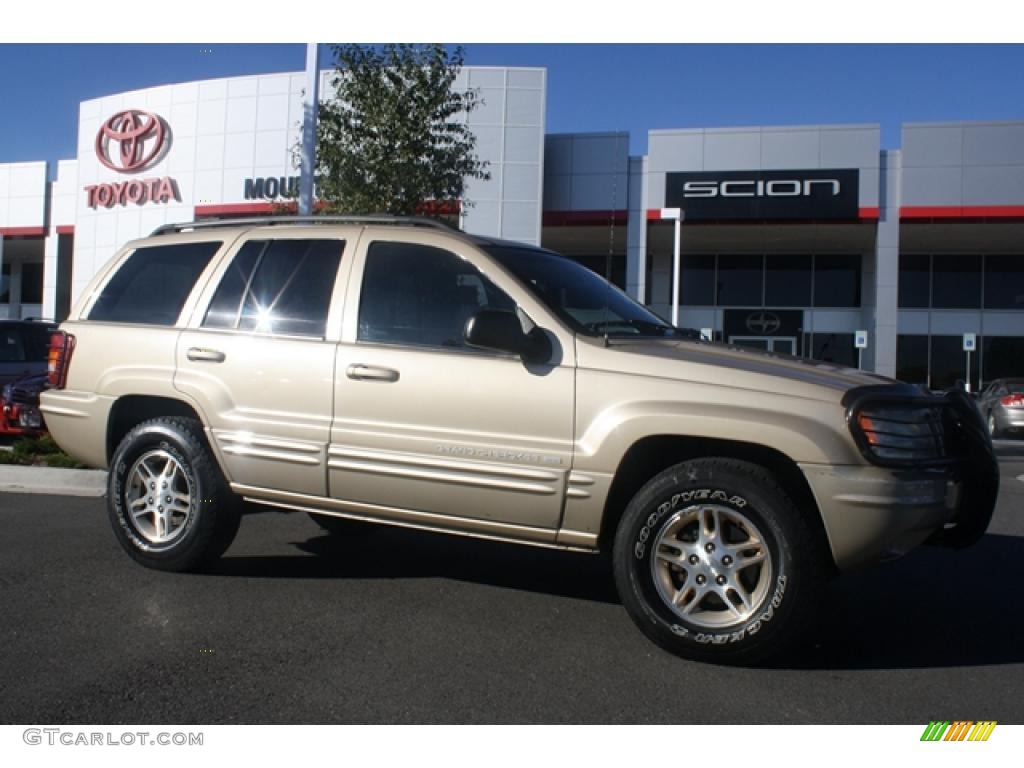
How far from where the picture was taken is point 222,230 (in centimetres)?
551

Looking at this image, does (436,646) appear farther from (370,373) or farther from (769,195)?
(769,195)

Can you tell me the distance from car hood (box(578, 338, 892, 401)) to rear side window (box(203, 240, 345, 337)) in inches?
61.0

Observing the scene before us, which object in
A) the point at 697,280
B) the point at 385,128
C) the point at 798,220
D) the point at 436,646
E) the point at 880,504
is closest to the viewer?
the point at 880,504

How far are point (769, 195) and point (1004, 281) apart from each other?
978 cm

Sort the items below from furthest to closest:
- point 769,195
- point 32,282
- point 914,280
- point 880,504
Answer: point 32,282 → point 914,280 → point 769,195 → point 880,504

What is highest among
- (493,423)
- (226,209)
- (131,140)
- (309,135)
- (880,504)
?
(131,140)

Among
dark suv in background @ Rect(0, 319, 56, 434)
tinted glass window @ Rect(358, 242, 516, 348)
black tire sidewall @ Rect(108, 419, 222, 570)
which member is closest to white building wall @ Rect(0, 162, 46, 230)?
dark suv in background @ Rect(0, 319, 56, 434)

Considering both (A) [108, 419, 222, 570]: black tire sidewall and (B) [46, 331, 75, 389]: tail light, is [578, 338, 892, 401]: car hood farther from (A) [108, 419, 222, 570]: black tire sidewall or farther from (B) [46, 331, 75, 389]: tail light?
(B) [46, 331, 75, 389]: tail light

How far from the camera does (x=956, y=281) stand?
29.1 m

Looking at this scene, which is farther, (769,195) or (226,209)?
(226,209)

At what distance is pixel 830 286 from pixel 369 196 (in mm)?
19520

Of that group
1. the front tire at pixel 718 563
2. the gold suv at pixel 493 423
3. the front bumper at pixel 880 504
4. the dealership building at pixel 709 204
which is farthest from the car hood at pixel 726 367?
the dealership building at pixel 709 204

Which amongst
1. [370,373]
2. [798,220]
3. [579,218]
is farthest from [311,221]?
[798,220]

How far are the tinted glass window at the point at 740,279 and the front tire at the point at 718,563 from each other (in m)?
26.6
